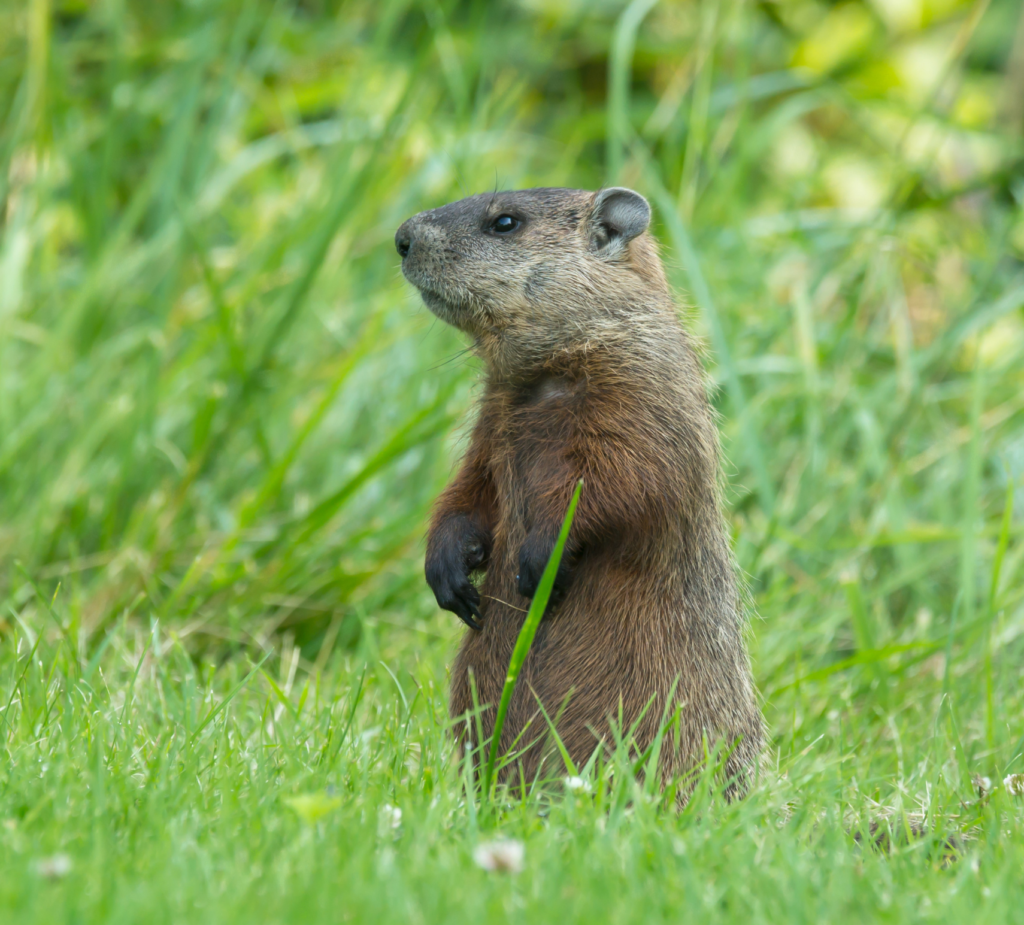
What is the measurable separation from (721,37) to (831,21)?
2.90m

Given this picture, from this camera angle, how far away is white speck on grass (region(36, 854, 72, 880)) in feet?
5.88

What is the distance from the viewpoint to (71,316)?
488 cm

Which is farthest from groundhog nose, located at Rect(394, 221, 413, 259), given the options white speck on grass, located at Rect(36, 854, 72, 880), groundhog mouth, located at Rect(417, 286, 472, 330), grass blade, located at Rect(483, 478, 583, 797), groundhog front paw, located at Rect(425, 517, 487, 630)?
white speck on grass, located at Rect(36, 854, 72, 880)

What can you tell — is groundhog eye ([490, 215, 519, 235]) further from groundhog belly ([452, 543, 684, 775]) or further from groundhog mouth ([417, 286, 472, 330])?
groundhog belly ([452, 543, 684, 775])

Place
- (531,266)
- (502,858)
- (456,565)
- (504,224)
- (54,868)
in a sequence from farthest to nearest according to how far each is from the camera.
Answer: (504,224)
(531,266)
(456,565)
(502,858)
(54,868)

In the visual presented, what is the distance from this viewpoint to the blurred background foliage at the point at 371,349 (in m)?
4.23

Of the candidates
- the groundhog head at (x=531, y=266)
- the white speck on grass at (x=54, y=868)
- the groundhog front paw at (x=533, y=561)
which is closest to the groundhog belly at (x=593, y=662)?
the groundhog front paw at (x=533, y=561)

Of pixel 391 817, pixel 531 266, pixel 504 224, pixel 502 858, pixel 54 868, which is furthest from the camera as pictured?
pixel 504 224

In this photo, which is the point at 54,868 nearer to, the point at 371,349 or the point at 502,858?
A: the point at 502,858

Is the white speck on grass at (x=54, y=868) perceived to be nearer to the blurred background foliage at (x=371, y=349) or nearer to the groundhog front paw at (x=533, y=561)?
the groundhog front paw at (x=533, y=561)

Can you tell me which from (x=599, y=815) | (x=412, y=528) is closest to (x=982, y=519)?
(x=412, y=528)

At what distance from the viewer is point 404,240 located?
332 centimetres

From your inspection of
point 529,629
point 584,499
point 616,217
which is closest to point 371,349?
point 616,217

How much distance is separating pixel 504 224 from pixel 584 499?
0.91m
